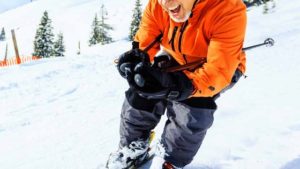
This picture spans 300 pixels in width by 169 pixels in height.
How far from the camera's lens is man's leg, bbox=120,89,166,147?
3.05 meters

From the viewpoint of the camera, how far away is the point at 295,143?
335cm

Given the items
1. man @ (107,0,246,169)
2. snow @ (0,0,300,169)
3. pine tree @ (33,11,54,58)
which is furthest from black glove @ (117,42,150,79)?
pine tree @ (33,11,54,58)

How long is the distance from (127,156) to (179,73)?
3.62 feet

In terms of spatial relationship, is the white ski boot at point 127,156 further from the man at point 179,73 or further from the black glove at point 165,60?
the black glove at point 165,60

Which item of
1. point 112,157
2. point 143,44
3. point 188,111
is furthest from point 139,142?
point 143,44

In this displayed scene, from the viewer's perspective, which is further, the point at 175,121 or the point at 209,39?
the point at 175,121

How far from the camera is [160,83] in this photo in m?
2.35

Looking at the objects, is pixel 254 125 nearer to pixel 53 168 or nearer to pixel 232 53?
pixel 232 53

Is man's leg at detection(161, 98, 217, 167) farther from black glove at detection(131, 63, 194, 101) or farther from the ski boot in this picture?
black glove at detection(131, 63, 194, 101)

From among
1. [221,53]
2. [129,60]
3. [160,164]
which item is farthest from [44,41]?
[221,53]

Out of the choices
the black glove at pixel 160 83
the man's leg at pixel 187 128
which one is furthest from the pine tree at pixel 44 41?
the black glove at pixel 160 83

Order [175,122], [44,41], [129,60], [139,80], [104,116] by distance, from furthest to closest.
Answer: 1. [44,41]
2. [104,116]
3. [175,122]
4. [129,60]
5. [139,80]

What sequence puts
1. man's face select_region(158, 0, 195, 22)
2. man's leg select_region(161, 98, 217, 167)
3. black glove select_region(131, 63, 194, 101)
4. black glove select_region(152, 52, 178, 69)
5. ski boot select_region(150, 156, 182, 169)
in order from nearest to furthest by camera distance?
black glove select_region(131, 63, 194, 101) → man's face select_region(158, 0, 195, 22) → man's leg select_region(161, 98, 217, 167) → ski boot select_region(150, 156, 182, 169) → black glove select_region(152, 52, 178, 69)

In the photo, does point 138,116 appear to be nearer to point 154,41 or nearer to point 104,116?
point 154,41
